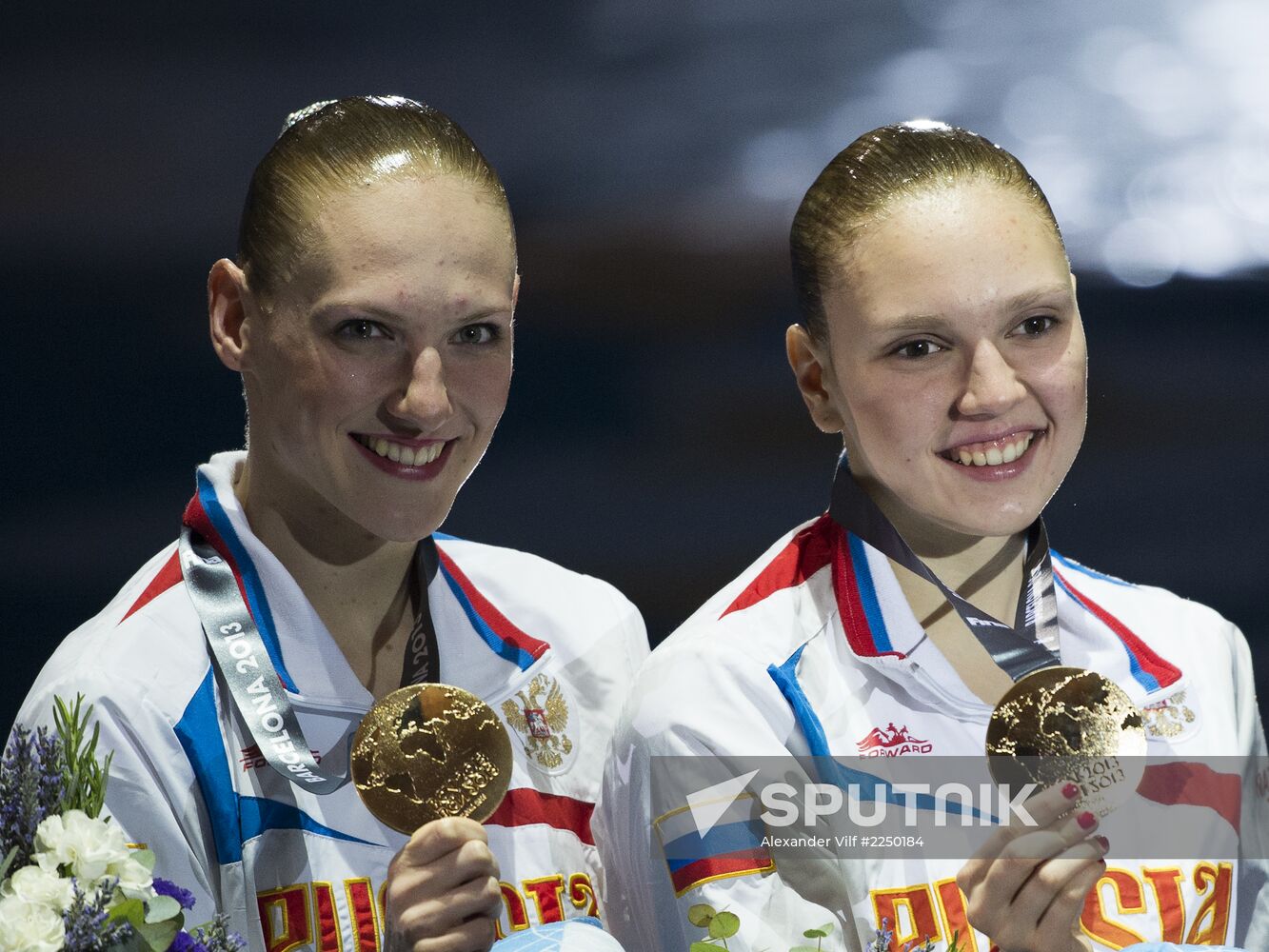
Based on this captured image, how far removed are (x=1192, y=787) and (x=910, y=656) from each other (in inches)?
16.8

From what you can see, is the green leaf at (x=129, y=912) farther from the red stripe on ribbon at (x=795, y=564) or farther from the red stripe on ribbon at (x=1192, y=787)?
the red stripe on ribbon at (x=1192, y=787)

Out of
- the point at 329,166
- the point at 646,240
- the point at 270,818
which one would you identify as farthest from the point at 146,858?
the point at 646,240

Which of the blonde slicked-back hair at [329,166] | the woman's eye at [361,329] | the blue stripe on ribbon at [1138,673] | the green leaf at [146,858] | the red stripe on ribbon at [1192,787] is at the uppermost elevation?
the blonde slicked-back hair at [329,166]

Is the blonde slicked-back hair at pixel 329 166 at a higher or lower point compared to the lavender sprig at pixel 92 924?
higher

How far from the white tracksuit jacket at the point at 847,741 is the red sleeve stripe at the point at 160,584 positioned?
613mm

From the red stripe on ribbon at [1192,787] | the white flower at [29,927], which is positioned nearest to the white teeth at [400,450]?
the white flower at [29,927]

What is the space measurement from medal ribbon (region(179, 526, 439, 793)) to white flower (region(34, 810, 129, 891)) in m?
0.32

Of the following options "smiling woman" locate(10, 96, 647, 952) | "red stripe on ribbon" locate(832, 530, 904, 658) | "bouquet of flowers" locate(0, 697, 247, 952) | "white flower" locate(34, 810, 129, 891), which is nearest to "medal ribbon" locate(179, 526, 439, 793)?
"smiling woman" locate(10, 96, 647, 952)

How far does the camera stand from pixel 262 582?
2.33m

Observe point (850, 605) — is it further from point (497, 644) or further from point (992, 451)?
point (497, 644)

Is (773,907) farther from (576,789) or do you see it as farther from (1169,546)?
(1169,546)

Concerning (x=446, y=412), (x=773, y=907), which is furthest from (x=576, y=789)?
(x=446, y=412)

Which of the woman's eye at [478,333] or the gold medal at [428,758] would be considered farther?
the woman's eye at [478,333]

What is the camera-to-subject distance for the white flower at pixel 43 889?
1.78 meters
